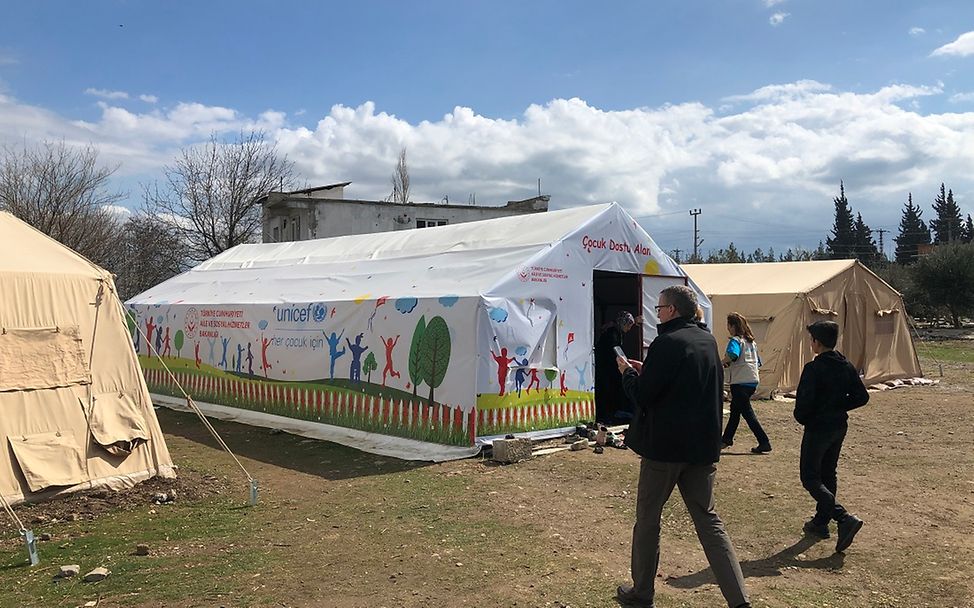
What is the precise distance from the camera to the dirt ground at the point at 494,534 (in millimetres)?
4590

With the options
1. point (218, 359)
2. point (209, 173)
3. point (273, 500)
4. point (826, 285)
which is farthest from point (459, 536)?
point (209, 173)

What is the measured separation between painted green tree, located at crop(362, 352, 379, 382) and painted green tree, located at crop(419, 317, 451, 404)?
954 millimetres

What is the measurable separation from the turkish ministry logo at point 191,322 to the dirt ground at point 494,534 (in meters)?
5.33

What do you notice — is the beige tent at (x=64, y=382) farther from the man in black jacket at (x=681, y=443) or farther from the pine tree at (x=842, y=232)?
the pine tree at (x=842, y=232)

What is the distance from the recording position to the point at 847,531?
516cm

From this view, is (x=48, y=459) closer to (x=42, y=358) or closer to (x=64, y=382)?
(x=64, y=382)

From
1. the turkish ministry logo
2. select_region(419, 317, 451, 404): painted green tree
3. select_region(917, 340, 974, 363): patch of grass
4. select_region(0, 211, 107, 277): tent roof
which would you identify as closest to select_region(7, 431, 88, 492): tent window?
select_region(0, 211, 107, 277): tent roof

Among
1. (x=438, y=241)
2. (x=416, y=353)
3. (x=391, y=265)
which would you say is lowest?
(x=416, y=353)

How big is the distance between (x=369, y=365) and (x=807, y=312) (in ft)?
32.7

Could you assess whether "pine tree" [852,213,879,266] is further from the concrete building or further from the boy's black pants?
the boy's black pants

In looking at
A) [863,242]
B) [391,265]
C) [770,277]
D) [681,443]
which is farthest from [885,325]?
[863,242]

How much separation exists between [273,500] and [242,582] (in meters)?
2.29

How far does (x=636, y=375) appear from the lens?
4.28 metres

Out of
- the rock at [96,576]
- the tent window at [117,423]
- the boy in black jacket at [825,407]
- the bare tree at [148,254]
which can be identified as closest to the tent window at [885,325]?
the boy in black jacket at [825,407]
